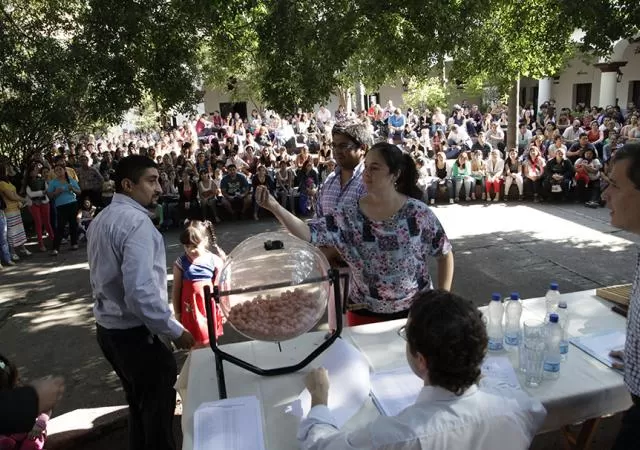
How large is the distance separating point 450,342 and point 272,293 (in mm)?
868

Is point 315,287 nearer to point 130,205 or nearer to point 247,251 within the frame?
point 247,251

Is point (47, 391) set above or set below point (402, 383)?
above

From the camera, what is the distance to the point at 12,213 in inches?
321

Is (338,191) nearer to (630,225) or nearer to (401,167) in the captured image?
(401,167)

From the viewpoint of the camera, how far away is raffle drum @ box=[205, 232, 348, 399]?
83.5 inches

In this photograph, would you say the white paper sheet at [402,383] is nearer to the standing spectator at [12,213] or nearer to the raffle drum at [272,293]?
the raffle drum at [272,293]

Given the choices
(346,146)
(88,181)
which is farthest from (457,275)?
(88,181)

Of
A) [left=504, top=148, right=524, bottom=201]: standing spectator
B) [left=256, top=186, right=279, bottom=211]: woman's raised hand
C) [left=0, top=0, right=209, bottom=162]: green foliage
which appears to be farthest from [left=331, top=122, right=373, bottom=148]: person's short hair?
[left=504, top=148, right=524, bottom=201]: standing spectator

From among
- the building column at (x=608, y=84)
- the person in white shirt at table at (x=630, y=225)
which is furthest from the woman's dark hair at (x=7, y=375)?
the building column at (x=608, y=84)

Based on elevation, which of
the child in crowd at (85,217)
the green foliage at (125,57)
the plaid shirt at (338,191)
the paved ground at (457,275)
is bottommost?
the paved ground at (457,275)

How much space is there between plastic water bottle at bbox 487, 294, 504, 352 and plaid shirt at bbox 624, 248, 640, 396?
596 mm

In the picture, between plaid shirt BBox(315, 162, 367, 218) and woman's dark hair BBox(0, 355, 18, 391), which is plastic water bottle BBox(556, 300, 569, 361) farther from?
woman's dark hair BBox(0, 355, 18, 391)

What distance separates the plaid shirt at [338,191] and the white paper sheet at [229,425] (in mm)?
1419

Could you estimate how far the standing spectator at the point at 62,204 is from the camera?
28.4 feet
